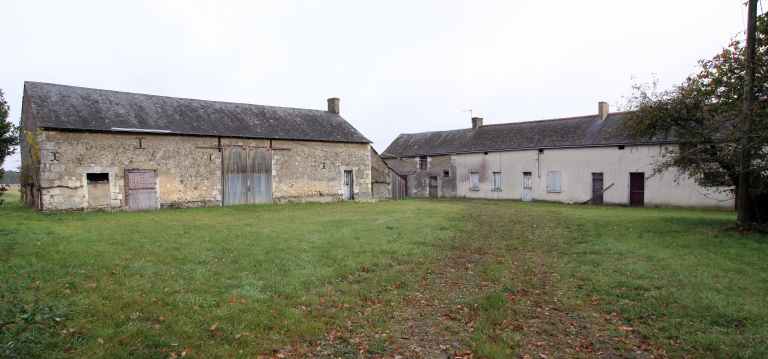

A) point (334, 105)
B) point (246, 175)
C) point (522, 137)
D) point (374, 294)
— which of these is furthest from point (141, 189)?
point (522, 137)

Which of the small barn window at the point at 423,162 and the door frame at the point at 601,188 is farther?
the small barn window at the point at 423,162

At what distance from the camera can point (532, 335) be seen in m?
5.19

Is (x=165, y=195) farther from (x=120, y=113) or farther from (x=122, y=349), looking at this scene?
(x=122, y=349)

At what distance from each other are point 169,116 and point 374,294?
18.8 metres

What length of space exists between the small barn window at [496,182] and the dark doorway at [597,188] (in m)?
6.42

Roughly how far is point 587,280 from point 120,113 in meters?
20.9

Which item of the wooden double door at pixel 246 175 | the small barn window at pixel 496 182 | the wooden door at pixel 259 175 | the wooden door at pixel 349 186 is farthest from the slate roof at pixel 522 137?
the wooden double door at pixel 246 175

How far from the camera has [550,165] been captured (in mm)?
27750

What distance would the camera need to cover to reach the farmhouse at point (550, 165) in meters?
23.3

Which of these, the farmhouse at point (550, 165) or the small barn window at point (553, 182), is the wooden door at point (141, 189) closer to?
the farmhouse at point (550, 165)

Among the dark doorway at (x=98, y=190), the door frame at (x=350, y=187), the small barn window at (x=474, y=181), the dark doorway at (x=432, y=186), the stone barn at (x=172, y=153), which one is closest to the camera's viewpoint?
the stone barn at (x=172, y=153)

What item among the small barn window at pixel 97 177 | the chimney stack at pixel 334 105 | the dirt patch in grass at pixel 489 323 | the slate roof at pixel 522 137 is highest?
the chimney stack at pixel 334 105

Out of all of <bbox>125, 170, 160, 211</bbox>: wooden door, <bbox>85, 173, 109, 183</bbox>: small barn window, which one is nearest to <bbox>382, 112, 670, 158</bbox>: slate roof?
<bbox>125, 170, 160, 211</bbox>: wooden door

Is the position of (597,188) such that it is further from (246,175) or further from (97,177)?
(97,177)
